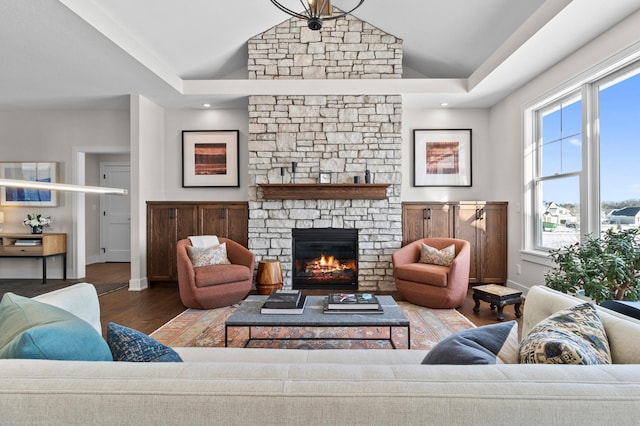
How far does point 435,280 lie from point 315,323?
1.91 m

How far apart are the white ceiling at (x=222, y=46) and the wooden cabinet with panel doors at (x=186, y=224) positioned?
1493mm

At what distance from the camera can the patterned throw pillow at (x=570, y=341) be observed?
2.99ft

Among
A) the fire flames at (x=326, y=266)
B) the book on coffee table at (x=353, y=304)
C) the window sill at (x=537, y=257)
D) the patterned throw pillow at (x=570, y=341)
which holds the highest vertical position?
the patterned throw pillow at (x=570, y=341)

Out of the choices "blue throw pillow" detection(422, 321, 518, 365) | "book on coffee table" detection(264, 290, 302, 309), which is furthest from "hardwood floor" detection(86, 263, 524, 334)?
"blue throw pillow" detection(422, 321, 518, 365)

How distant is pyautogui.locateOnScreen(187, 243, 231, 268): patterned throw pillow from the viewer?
3.95 meters

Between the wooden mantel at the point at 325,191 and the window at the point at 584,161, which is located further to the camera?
the wooden mantel at the point at 325,191

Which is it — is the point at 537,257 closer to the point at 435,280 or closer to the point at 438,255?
the point at 438,255

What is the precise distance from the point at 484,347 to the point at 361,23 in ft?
15.4

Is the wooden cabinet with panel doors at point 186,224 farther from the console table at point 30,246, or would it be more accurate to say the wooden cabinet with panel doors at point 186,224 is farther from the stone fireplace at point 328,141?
the console table at point 30,246

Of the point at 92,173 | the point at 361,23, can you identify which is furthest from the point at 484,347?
the point at 92,173

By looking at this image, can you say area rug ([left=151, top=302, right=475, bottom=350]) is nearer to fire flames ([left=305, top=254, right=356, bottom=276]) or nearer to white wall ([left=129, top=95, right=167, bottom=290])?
fire flames ([left=305, top=254, right=356, bottom=276])

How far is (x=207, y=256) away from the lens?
3.99m

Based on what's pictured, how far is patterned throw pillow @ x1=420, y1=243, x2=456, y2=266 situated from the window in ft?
3.62

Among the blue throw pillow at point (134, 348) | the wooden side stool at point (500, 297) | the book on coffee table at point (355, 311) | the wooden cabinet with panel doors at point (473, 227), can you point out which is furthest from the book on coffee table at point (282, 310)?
the wooden cabinet with panel doors at point (473, 227)
